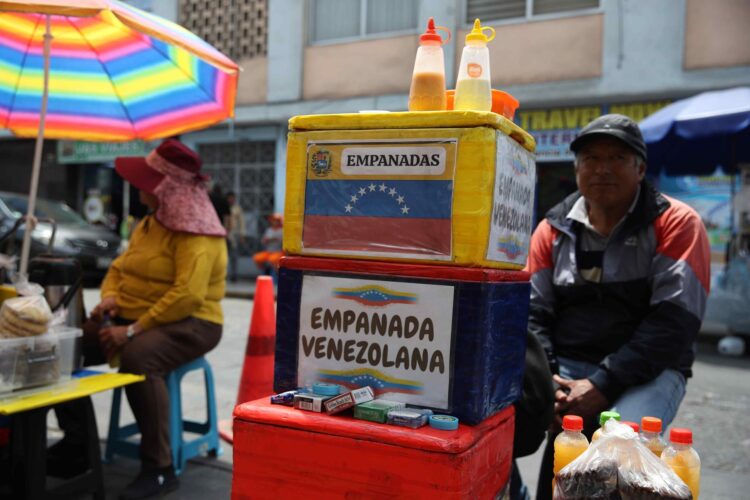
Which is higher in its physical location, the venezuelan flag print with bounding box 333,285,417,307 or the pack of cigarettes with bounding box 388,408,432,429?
the venezuelan flag print with bounding box 333,285,417,307

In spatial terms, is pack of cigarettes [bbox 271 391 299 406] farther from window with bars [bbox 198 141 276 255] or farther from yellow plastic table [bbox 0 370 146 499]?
window with bars [bbox 198 141 276 255]

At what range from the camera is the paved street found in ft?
12.2

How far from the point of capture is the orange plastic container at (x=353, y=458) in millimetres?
1564

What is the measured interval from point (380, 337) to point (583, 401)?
0.96 metres

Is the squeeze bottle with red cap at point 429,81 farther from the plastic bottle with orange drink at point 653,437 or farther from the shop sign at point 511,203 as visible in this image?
the plastic bottle with orange drink at point 653,437

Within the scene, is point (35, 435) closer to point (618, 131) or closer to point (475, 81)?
point (475, 81)

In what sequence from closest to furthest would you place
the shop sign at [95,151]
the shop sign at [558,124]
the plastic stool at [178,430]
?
1. the plastic stool at [178,430]
2. the shop sign at [558,124]
3. the shop sign at [95,151]

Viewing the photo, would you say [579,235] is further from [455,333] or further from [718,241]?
[718,241]

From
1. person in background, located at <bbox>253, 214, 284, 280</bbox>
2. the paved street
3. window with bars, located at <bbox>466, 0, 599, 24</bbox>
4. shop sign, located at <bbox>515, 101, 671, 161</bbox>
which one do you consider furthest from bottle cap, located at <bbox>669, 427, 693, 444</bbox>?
person in background, located at <bbox>253, 214, 284, 280</bbox>

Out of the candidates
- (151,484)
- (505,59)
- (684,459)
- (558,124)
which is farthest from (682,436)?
(505,59)

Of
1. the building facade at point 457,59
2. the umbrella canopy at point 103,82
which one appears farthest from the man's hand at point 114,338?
the building facade at point 457,59

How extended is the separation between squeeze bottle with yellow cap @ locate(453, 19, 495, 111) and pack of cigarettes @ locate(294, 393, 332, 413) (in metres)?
0.86

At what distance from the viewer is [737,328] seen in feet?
26.8

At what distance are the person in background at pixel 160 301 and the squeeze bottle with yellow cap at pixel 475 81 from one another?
211 centimetres
